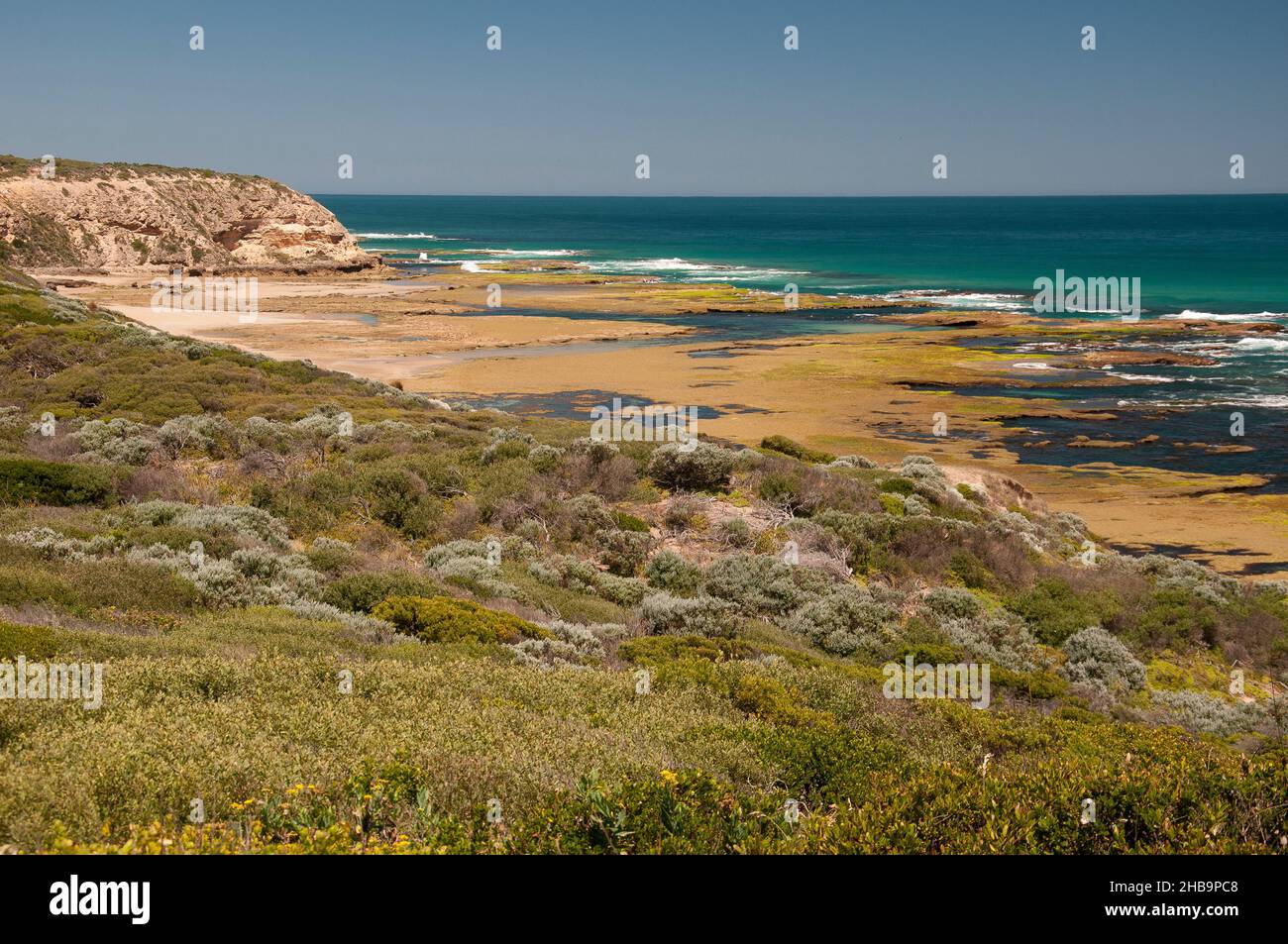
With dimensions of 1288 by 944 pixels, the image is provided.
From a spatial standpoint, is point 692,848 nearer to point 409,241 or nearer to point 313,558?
point 313,558

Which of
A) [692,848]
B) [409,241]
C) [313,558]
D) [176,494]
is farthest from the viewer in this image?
[409,241]

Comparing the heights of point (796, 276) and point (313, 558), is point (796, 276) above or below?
above

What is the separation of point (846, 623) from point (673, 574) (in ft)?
8.40

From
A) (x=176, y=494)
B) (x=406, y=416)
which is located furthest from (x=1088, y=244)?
(x=176, y=494)

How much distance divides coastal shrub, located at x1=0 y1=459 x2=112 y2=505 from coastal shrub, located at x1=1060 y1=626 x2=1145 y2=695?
1361 cm

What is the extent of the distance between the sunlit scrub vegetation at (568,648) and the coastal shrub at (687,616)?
0.16 feet

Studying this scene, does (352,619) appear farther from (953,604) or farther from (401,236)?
(401,236)

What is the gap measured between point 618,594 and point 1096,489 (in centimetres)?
1732

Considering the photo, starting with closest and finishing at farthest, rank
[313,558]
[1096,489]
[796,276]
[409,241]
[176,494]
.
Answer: [313,558], [176,494], [1096,489], [796,276], [409,241]

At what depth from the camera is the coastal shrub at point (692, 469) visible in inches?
682

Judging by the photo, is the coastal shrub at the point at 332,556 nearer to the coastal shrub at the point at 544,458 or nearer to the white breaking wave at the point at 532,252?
the coastal shrub at the point at 544,458

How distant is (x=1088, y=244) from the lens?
122875 millimetres

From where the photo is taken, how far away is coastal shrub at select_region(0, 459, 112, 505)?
43.9 feet
